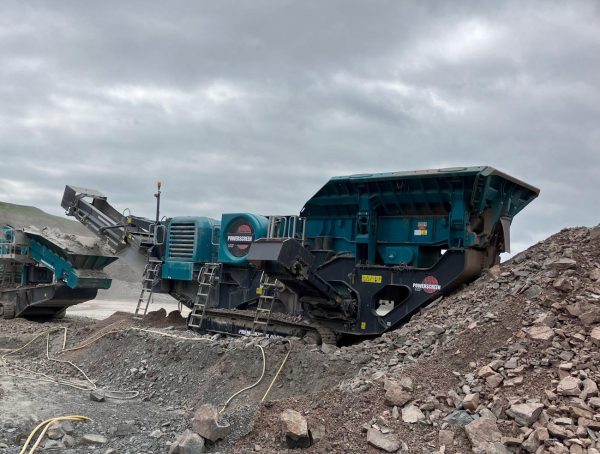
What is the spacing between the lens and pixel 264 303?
34.6ft

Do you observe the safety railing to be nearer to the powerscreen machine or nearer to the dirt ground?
the powerscreen machine

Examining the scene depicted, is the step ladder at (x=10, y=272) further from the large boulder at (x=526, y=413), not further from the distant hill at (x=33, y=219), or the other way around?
the distant hill at (x=33, y=219)

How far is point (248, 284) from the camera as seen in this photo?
11.0 m

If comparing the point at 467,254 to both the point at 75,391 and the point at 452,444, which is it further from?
the point at 75,391

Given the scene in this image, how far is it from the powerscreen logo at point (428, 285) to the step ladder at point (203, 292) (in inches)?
165

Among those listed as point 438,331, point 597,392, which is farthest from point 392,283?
point 597,392

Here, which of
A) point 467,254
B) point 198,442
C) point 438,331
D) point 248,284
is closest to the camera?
point 198,442

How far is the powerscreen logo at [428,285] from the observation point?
8.70 metres

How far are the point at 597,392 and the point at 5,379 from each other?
7.39 m

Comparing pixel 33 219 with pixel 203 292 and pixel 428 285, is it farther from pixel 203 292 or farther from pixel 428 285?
pixel 428 285

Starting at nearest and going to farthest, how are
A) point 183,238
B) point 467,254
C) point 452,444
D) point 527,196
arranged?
point 452,444 < point 467,254 < point 527,196 < point 183,238

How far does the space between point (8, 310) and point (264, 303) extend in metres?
7.93

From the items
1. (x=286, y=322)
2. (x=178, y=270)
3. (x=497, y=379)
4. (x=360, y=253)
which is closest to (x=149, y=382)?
(x=286, y=322)

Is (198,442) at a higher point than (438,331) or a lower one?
lower
